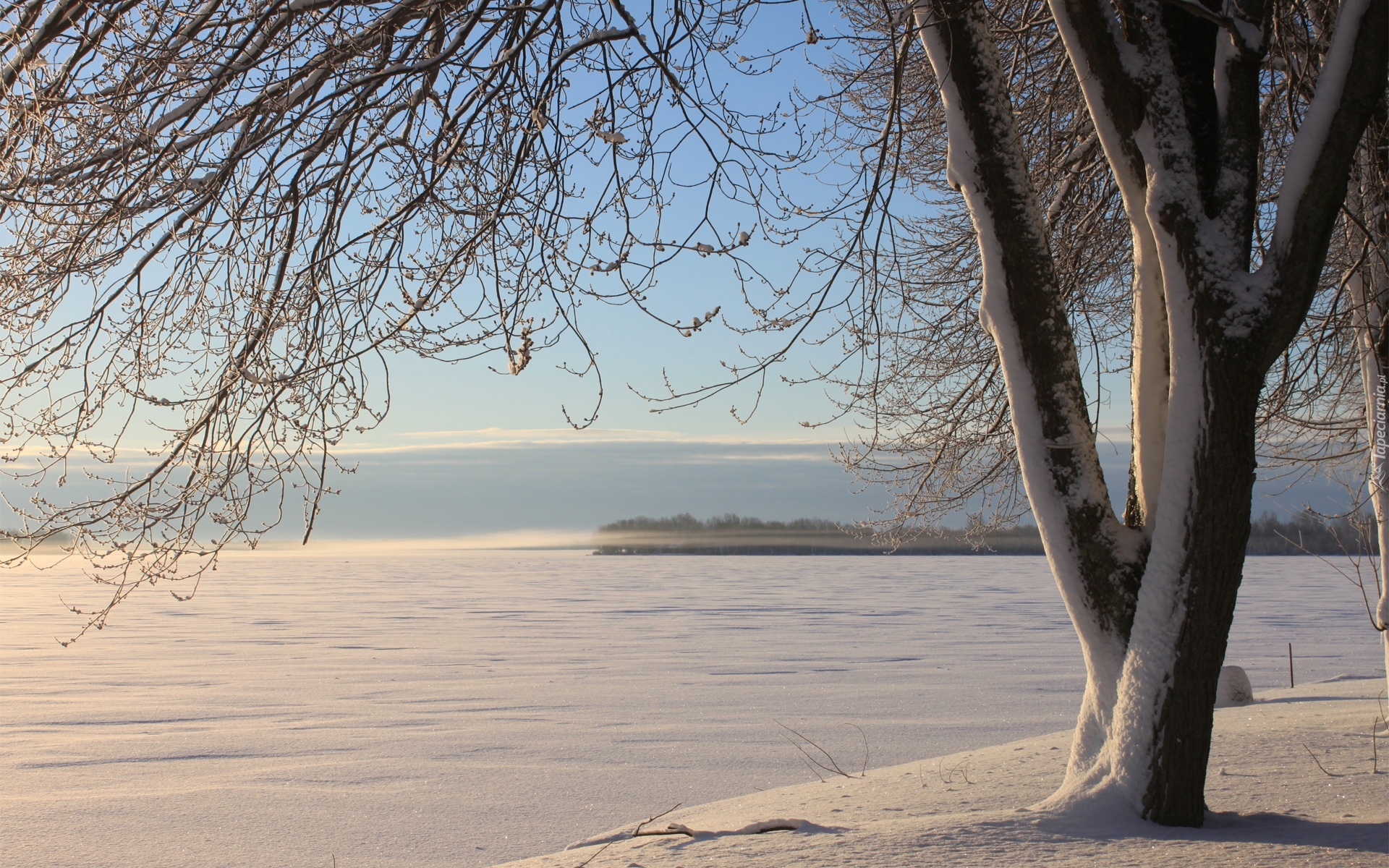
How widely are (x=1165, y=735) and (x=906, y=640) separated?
9.95 m

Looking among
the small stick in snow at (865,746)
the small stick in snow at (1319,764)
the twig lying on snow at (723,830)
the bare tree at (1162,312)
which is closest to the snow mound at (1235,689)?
the small stick in snow at (1319,764)

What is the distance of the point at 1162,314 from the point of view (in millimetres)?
4137

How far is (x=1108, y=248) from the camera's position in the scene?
7.39 meters

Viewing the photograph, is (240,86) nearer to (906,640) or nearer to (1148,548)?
(1148,548)

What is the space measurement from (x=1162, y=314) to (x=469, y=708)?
6.62 metres

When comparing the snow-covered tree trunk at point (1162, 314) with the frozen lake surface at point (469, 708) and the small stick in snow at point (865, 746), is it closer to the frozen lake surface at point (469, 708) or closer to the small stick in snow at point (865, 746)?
the small stick in snow at point (865, 746)

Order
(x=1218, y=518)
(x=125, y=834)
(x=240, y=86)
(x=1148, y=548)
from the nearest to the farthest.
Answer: (x=1218, y=518)
(x=1148, y=548)
(x=240, y=86)
(x=125, y=834)

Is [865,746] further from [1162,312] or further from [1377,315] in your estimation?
[1377,315]

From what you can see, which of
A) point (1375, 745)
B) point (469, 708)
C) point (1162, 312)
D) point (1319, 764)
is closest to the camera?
point (1162, 312)

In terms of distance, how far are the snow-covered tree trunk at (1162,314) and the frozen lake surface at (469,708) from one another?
9.15 ft

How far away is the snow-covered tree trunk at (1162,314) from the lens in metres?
3.71

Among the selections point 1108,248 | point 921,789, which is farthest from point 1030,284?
point 1108,248

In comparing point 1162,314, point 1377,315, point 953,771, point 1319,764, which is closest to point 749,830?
point 953,771

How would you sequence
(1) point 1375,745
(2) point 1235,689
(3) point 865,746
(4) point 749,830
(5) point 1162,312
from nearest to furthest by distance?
(4) point 749,830 < (5) point 1162,312 < (1) point 1375,745 < (3) point 865,746 < (2) point 1235,689
